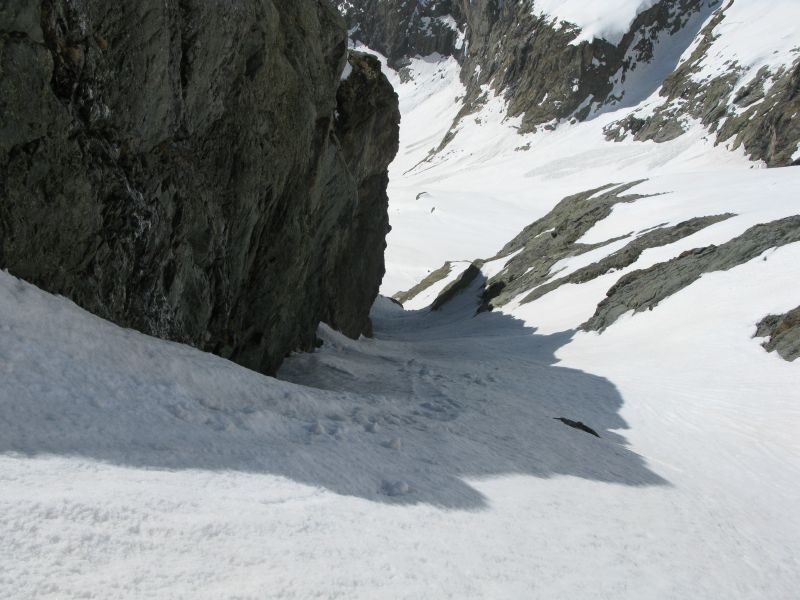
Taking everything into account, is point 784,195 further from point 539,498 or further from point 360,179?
point 539,498

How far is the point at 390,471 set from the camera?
661cm

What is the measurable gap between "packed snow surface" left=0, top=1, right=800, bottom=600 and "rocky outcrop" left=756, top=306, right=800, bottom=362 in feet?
0.92

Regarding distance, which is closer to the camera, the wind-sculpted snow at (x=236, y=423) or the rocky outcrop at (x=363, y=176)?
the wind-sculpted snow at (x=236, y=423)

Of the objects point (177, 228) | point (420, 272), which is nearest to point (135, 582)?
point (177, 228)

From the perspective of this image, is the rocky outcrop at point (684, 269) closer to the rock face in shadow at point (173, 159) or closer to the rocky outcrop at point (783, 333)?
the rocky outcrop at point (783, 333)

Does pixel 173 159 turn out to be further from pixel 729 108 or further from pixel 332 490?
pixel 729 108

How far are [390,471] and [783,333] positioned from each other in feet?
39.2

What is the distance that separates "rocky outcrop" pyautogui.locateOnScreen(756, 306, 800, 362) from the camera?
1453cm

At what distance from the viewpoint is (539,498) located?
7.19 meters

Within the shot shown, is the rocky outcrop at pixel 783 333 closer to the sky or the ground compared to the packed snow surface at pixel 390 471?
closer to the sky

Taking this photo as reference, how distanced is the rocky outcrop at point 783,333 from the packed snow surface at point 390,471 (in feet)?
0.92

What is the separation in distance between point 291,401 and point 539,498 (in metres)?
2.92

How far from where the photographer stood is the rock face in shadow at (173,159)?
710 cm

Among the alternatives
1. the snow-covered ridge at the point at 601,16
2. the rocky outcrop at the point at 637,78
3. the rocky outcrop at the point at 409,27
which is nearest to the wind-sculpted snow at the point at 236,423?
the rocky outcrop at the point at 637,78
